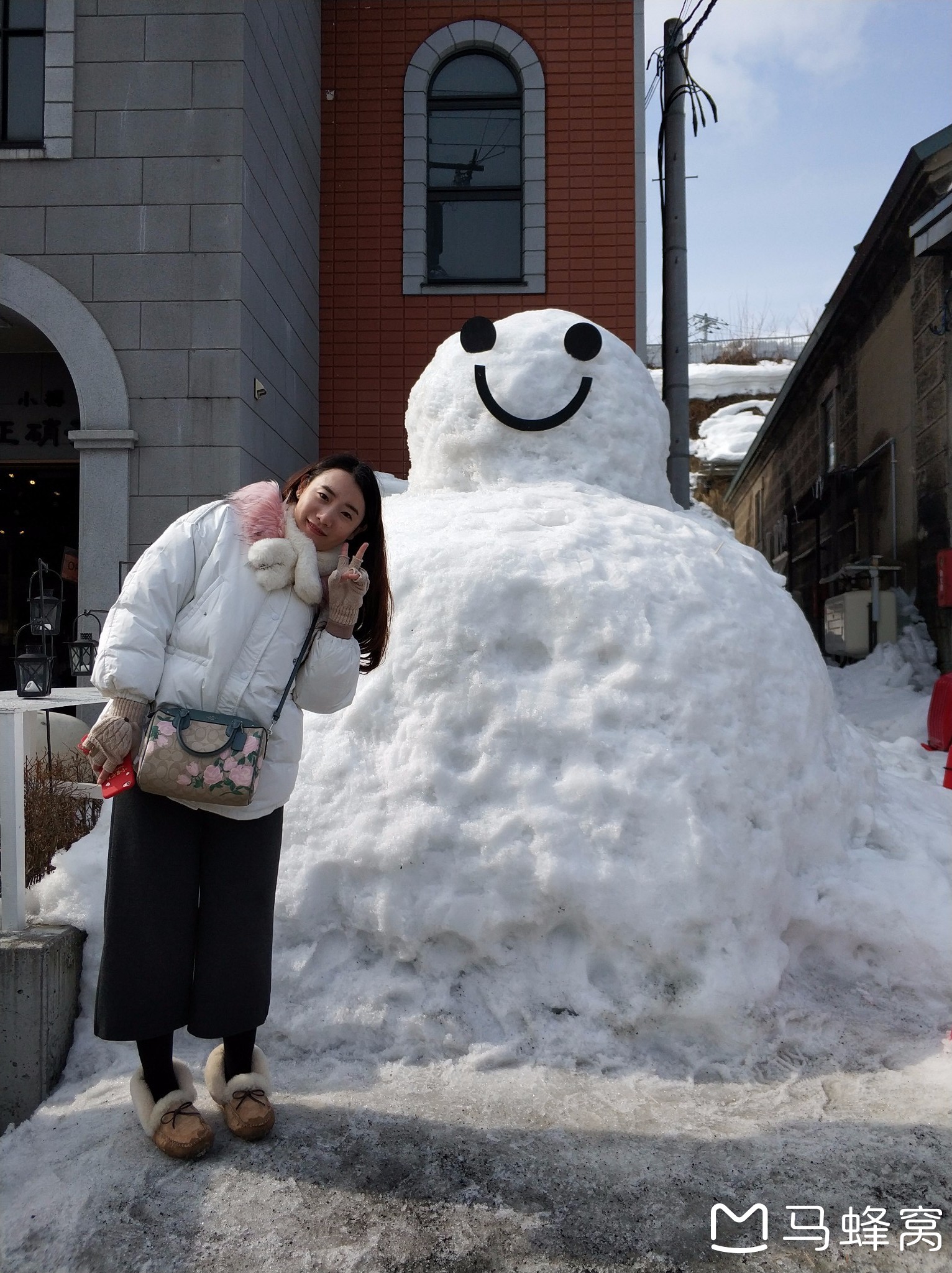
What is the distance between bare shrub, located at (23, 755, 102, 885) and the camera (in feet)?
10.6

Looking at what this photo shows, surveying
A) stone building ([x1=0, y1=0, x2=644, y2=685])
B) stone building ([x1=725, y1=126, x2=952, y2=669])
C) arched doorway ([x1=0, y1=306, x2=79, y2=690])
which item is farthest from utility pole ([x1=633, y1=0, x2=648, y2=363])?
arched doorway ([x1=0, y1=306, x2=79, y2=690])

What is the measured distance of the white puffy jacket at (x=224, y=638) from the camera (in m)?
2.11

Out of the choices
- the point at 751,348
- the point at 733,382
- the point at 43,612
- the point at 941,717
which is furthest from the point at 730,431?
the point at 43,612

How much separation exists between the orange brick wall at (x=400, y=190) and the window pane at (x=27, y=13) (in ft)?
8.52

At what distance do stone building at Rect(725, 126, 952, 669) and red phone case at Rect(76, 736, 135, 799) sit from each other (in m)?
6.33

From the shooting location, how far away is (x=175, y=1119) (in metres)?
2.17

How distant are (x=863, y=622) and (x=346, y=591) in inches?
257

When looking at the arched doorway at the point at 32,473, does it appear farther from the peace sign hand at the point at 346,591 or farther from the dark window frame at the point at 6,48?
the peace sign hand at the point at 346,591

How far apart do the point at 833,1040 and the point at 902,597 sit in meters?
5.86

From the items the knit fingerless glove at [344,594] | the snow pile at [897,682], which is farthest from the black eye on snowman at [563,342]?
the snow pile at [897,682]

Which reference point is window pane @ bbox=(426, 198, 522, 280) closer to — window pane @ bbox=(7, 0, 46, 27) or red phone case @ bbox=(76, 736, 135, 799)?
window pane @ bbox=(7, 0, 46, 27)

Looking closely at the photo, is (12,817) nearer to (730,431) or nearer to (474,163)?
(474,163)

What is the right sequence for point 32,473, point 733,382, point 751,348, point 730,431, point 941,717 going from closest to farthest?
point 941,717 → point 32,473 → point 730,431 → point 733,382 → point 751,348

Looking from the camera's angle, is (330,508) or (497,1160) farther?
(330,508)
